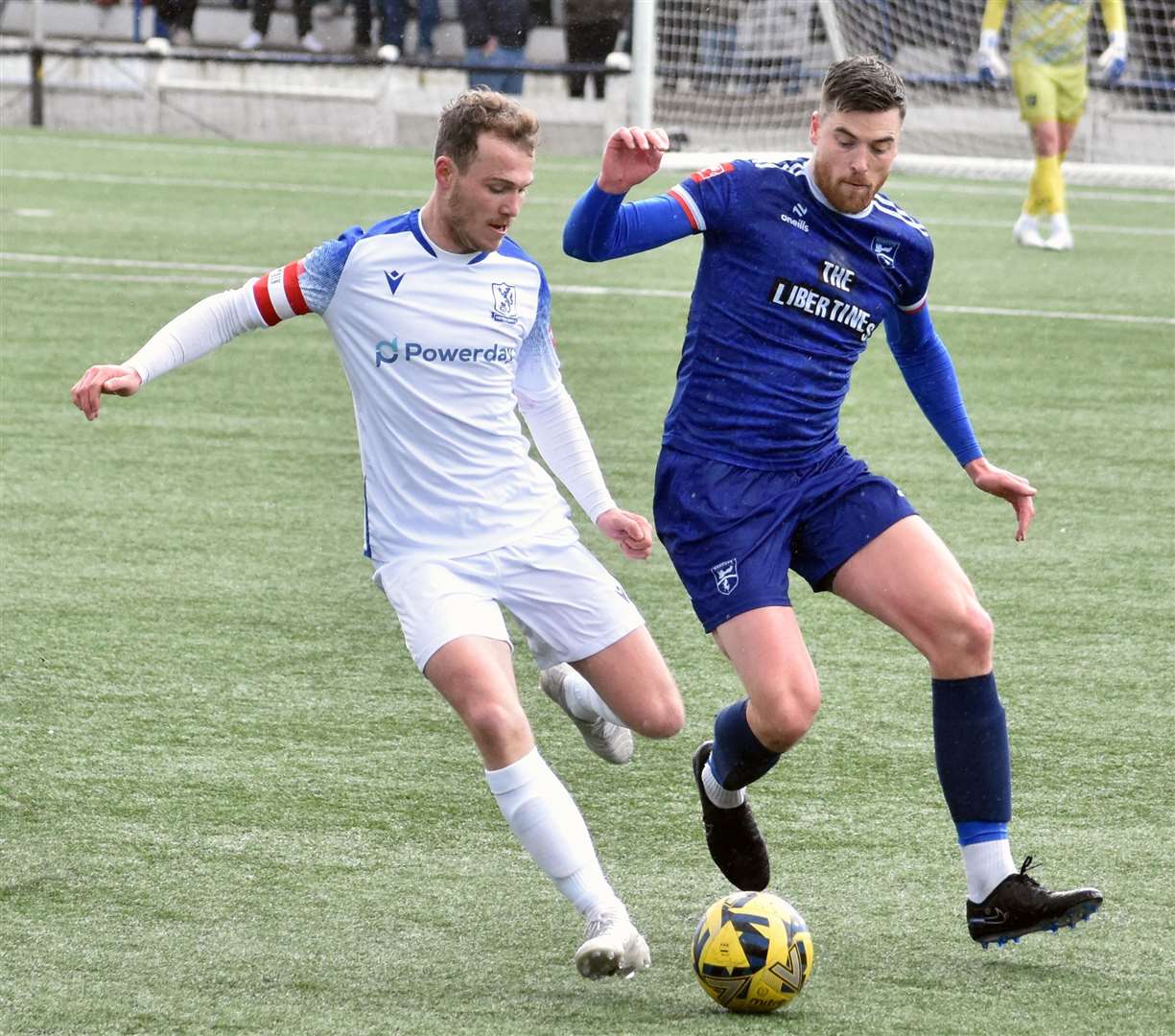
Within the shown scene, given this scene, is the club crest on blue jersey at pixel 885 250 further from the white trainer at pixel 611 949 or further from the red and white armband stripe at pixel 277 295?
the white trainer at pixel 611 949

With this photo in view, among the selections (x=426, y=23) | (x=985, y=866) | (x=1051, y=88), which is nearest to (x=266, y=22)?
(x=426, y=23)

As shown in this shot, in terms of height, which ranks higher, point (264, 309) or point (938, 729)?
point (264, 309)

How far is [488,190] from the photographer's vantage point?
4242 millimetres

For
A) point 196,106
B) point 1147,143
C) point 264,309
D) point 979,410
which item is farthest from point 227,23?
point 264,309

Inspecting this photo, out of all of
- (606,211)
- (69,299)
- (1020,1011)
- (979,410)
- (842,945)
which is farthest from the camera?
(69,299)

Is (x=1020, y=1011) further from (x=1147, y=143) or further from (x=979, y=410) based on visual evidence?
(x=1147, y=143)

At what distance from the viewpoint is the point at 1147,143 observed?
19.7m

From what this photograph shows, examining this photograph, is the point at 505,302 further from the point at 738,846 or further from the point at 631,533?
the point at 738,846

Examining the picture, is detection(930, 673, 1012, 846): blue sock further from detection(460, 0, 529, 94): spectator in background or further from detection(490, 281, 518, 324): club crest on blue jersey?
detection(460, 0, 529, 94): spectator in background

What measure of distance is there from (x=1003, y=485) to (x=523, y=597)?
1.18 m

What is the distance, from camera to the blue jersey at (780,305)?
461 centimetres

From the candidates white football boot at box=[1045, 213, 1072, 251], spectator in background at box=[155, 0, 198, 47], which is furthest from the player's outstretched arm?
spectator in background at box=[155, 0, 198, 47]

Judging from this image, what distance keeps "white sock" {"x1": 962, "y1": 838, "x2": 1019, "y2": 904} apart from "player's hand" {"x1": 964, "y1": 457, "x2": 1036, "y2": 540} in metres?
0.83

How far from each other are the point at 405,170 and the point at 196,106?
234 inches
